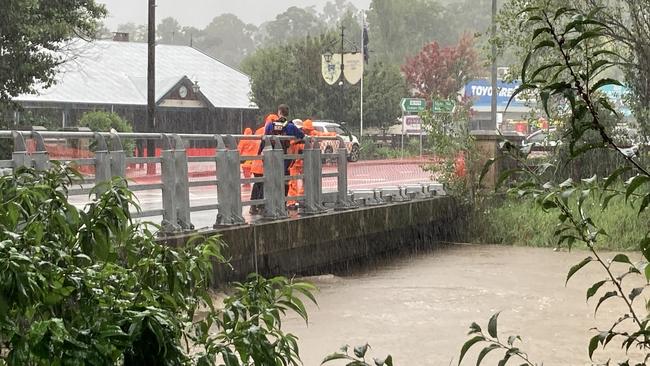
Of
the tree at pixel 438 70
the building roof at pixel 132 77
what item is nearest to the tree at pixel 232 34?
the tree at pixel 438 70

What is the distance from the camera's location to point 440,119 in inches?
816

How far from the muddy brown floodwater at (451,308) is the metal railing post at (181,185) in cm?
151

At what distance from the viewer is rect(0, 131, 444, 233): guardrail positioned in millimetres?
10070

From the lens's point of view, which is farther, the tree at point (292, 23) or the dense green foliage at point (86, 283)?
the tree at point (292, 23)

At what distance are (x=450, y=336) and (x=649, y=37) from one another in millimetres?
13160

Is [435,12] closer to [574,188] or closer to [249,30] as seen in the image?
[249,30]

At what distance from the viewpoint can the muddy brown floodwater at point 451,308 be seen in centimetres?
1066

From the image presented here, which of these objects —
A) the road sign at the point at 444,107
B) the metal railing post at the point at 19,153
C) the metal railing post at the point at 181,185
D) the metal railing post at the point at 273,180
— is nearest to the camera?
the metal railing post at the point at 19,153

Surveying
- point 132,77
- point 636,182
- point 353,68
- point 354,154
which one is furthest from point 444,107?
point 132,77

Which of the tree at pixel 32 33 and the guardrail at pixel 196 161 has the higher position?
the tree at pixel 32 33

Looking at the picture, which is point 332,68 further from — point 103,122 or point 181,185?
point 181,185

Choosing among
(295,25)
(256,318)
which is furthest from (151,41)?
(295,25)

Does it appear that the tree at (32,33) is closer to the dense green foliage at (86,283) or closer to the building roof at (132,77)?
the building roof at (132,77)

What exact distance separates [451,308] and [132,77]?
3541 centimetres
